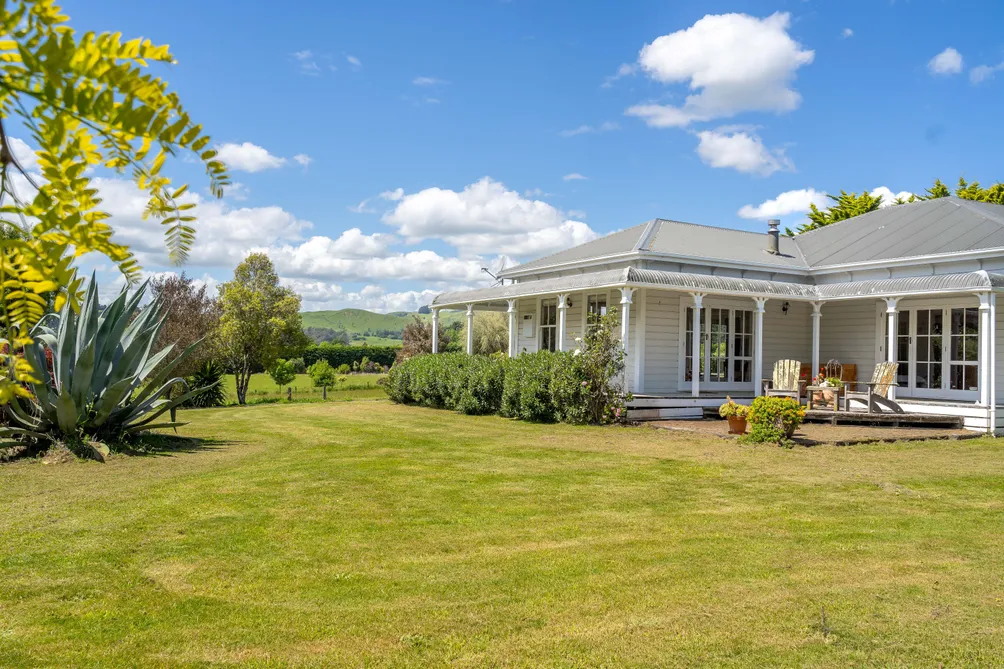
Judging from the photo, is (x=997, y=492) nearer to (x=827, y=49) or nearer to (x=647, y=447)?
(x=647, y=447)

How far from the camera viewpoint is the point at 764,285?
18172 mm

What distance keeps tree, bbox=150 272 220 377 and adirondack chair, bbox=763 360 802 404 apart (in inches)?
634

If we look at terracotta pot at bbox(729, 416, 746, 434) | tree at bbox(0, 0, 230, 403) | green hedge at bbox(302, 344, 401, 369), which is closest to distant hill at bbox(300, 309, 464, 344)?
green hedge at bbox(302, 344, 401, 369)

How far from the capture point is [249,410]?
19125 mm

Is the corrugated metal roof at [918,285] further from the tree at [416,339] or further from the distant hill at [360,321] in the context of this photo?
the distant hill at [360,321]

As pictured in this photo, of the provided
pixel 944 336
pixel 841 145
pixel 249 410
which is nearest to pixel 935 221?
pixel 841 145

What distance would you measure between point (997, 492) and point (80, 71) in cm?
1033

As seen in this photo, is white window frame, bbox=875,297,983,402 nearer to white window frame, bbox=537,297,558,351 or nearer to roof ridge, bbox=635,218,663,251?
roof ridge, bbox=635,218,663,251

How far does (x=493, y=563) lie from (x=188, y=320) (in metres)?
21.7

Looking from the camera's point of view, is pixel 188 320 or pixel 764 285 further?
pixel 188 320

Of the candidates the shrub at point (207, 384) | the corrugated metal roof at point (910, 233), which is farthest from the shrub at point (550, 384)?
the corrugated metal roof at point (910, 233)

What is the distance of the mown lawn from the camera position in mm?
4047

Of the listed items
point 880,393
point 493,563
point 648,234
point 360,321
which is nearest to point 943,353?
point 880,393

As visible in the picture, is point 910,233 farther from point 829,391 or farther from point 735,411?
point 735,411
